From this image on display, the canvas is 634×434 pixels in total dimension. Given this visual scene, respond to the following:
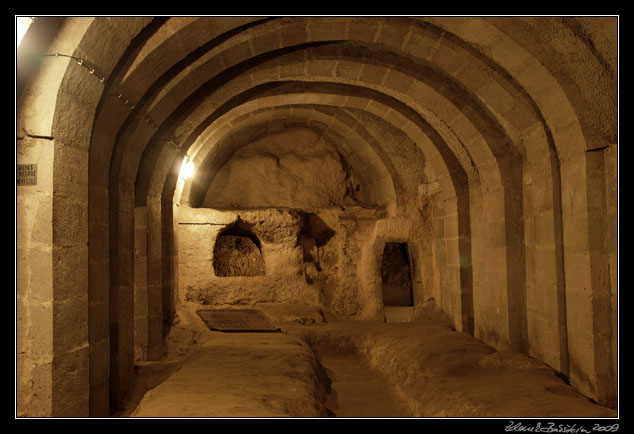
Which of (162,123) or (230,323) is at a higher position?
(162,123)

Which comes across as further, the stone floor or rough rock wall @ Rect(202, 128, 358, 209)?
rough rock wall @ Rect(202, 128, 358, 209)

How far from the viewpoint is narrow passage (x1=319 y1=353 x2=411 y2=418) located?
618 centimetres

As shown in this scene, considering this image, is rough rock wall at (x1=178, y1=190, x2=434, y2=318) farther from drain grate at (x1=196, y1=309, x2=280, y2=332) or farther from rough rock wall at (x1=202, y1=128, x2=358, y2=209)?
rough rock wall at (x1=202, y1=128, x2=358, y2=209)

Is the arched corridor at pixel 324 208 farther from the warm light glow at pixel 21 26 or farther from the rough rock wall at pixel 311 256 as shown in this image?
the warm light glow at pixel 21 26

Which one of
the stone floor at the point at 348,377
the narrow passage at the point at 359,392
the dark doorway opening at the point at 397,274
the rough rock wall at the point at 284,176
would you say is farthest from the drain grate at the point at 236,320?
the dark doorway opening at the point at 397,274

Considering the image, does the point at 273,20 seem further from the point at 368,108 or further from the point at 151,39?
the point at 368,108

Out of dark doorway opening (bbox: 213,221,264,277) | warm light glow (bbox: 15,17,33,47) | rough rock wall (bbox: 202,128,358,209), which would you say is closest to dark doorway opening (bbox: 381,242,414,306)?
rough rock wall (bbox: 202,128,358,209)

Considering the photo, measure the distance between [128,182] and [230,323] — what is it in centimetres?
380

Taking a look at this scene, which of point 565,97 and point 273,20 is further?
point 273,20

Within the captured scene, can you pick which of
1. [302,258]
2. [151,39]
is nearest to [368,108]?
[302,258]

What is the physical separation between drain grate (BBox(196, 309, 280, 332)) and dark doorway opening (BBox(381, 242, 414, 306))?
15.4 feet

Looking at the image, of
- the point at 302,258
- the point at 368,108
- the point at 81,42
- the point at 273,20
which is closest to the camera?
the point at 81,42

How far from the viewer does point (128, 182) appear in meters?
6.40

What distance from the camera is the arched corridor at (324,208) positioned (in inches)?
172
